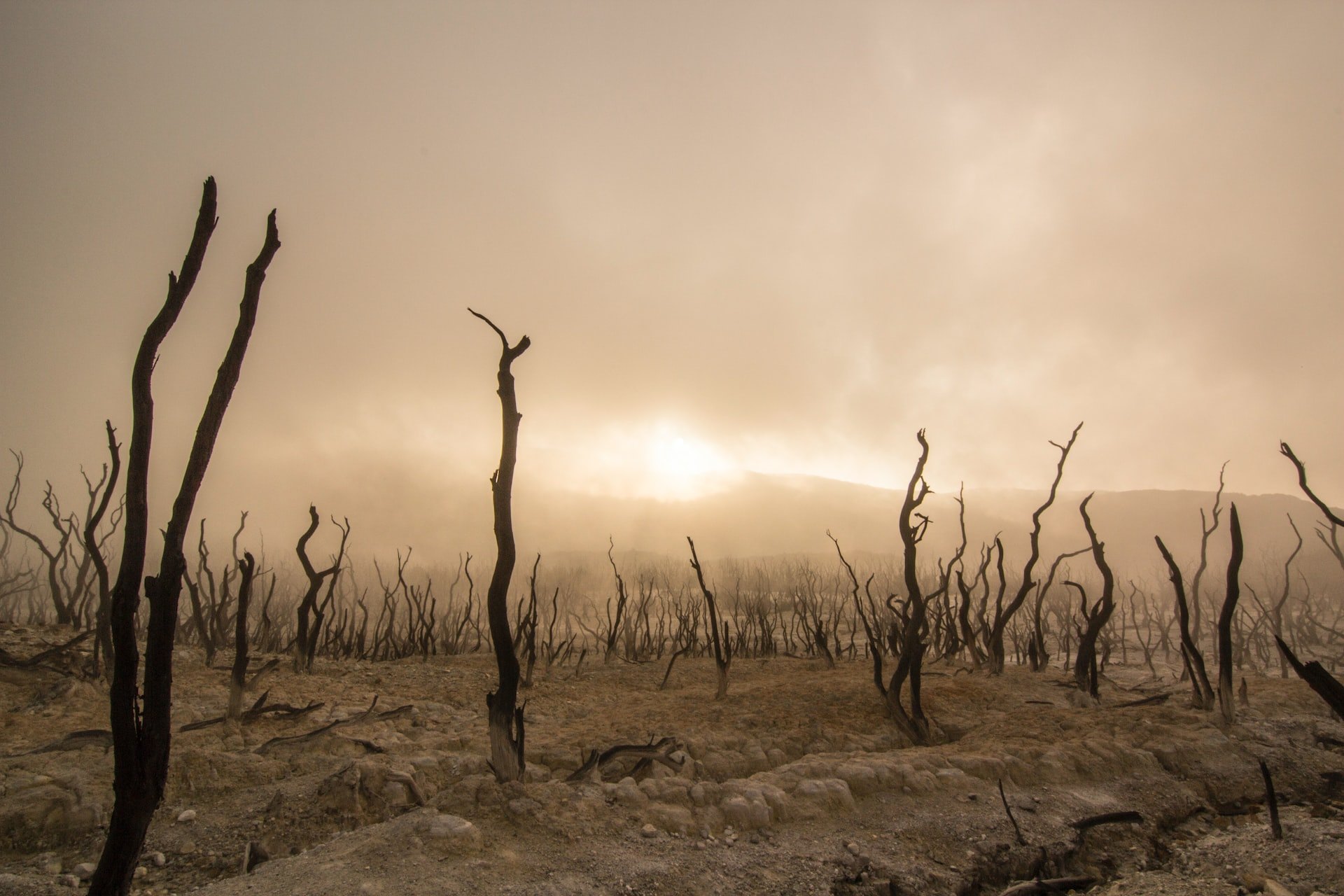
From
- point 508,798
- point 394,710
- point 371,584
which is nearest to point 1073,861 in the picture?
point 508,798

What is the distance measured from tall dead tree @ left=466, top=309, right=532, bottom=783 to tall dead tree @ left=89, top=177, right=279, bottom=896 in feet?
5.67

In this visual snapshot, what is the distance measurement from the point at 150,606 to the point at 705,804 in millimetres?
3670

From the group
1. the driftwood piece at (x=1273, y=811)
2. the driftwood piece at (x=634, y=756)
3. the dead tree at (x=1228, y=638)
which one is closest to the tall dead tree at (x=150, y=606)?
the driftwood piece at (x=634, y=756)

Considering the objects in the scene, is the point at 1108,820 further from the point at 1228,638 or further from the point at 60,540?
the point at 60,540

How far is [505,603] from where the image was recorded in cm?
456

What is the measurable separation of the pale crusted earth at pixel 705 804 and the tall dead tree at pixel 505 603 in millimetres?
227

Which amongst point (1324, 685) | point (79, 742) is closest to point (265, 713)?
point (79, 742)

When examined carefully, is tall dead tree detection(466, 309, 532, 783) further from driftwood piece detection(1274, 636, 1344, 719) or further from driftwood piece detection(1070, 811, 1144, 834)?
driftwood piece detection(1274, 636, 1344, 719)

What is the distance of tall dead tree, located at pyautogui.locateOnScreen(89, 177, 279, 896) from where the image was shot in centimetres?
252

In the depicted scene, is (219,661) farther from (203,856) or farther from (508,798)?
(508,798)

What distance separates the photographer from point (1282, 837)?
13.7 feet

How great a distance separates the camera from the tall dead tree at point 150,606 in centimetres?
252

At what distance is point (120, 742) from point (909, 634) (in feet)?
21.3

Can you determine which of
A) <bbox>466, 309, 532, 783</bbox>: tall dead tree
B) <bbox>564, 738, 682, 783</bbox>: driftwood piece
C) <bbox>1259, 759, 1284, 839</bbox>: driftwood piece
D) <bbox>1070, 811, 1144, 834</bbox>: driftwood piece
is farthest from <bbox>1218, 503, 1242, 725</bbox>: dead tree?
<bbox>466, 309, 532, 783</bbox>: tall dead tree
